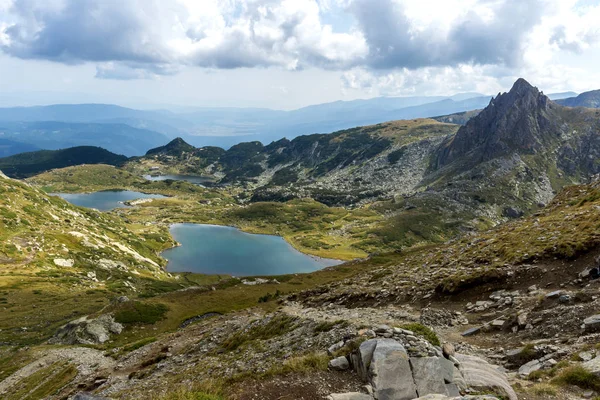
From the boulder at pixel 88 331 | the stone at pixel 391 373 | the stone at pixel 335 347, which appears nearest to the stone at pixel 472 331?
the stone at pixel 335 347

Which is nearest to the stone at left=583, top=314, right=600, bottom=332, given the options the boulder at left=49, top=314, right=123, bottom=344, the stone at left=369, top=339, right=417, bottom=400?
the stone at left=369, top=339, right=417, bottom=400

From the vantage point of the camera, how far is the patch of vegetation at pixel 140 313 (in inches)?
2499

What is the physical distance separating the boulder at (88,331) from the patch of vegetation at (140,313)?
2.19m

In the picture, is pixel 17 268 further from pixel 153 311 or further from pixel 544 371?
pixel 544 371

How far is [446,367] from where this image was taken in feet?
52.5

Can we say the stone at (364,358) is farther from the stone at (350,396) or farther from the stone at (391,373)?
the stone at (350,396)

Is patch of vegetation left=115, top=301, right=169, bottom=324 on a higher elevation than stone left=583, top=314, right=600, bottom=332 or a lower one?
lower

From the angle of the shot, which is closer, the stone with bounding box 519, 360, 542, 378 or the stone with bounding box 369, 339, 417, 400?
the stone with bounding box 369, 339, 417, 400

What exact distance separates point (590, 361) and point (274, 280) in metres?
94.7

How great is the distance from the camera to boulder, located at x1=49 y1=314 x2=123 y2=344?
5547 centimetres

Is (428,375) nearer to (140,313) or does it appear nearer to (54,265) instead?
(140,313)

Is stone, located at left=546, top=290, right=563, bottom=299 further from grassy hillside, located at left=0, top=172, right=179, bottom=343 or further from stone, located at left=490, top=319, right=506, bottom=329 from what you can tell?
grassy hillside, located at left=0, top=172, right=179, bottom=343

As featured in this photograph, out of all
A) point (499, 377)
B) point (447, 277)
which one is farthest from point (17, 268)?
point (499, 377)

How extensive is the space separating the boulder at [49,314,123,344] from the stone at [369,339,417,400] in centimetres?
5594
